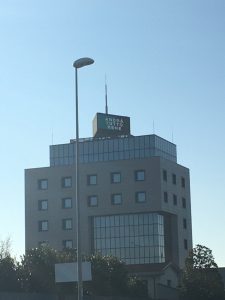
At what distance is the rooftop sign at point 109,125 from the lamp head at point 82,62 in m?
70.4

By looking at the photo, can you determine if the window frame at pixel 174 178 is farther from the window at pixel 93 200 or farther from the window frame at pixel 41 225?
the window frame at pixel 41 225

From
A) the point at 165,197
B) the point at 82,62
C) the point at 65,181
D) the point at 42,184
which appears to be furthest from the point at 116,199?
the point at 82,62

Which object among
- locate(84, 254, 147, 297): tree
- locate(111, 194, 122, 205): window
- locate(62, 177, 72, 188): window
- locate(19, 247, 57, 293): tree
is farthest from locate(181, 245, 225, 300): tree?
locate(62, 177, 72, 188): window

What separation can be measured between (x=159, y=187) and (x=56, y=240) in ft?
53.7

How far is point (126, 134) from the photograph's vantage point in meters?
106

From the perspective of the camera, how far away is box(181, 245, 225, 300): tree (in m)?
67.2

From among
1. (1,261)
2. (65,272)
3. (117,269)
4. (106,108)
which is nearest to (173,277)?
(106,108)

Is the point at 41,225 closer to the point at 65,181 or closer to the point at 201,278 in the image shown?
the point at 65,181

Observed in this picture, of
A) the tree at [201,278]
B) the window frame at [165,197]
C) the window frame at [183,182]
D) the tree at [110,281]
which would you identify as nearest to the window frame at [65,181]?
the window frame at [165,197]

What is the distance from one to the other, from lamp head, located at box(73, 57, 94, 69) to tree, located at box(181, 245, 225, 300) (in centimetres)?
3942

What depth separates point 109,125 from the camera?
10438cm

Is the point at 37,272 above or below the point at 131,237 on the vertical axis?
below

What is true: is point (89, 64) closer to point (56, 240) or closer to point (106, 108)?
point (56, 240)

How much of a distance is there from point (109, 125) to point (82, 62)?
72.0 m
